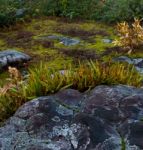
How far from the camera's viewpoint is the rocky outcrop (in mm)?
5633

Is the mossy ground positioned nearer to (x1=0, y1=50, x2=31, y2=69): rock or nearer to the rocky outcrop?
(x1=0, y1=50, x2=31, y2=69): rock

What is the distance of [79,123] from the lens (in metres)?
5.86

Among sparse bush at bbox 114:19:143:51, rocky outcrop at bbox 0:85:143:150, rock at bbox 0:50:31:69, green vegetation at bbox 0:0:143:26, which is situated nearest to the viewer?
rocky outcrop at bbox 0:85:143:150

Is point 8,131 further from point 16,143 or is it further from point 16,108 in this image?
point 16,108

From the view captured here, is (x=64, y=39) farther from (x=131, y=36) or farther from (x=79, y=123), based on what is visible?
(x=79, y=123)

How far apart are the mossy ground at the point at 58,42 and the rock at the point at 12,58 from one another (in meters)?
0.24

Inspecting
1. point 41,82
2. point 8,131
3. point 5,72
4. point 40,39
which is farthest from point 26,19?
point 8,131

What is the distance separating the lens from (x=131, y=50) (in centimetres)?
1115

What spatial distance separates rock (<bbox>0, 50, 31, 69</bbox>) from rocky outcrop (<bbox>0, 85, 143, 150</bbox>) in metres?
4.23

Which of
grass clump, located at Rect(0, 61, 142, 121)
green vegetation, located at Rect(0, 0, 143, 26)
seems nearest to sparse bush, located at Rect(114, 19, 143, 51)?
green vegetation, located at Rect(0, 0, 143, 26)

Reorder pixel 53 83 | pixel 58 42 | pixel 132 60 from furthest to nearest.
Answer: pixel 58 42
pixel 132 60
pixel 53 83

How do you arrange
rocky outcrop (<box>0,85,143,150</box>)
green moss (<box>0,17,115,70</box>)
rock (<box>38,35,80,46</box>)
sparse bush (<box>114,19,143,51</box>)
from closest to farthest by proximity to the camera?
rocky outcrop (<box>0,85,143,150</box>), sparse bush (<box>114,19,143,51</box>), green moss (<box>0,17,115,70</box>), rock (<box>38,35,80,46</box>)

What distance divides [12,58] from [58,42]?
78.8 inches

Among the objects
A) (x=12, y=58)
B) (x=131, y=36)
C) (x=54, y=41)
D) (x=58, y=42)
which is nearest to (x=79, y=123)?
(x=12, y=58)
